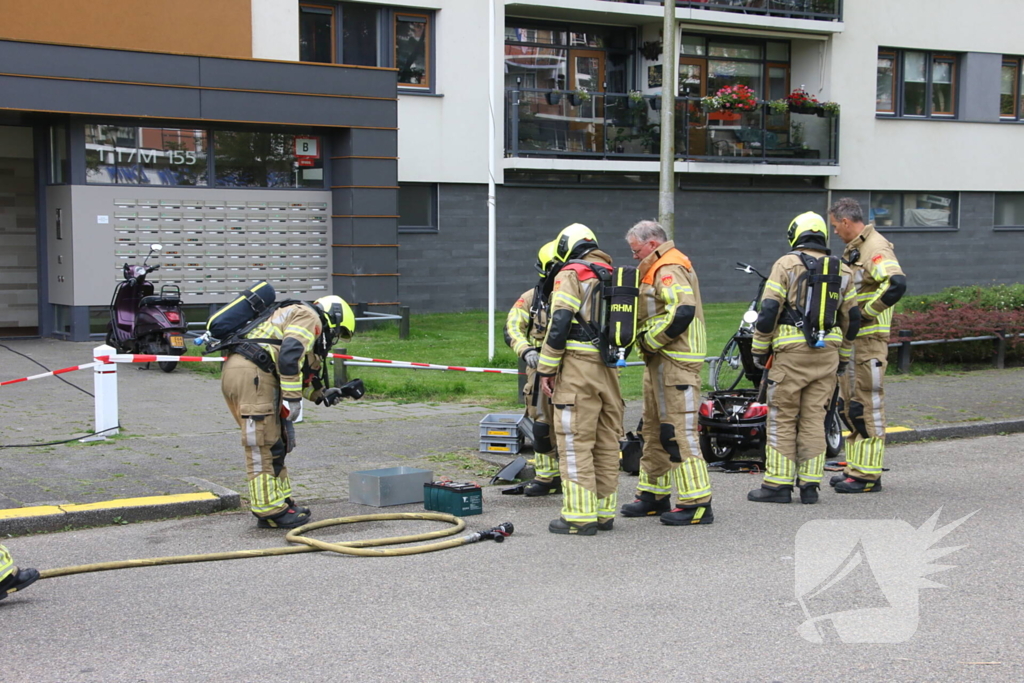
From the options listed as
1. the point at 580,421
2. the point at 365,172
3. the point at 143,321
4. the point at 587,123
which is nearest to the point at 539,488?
the point at 580,421

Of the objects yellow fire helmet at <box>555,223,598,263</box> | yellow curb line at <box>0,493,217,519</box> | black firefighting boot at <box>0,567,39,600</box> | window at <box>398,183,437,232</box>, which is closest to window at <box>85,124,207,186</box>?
window at <box>398,183,437,232</box>

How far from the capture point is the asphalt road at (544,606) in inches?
188

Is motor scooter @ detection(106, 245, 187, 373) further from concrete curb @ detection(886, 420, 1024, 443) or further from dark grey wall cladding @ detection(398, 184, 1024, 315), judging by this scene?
concrete curb @ detection(886, 420, 1024, 443)

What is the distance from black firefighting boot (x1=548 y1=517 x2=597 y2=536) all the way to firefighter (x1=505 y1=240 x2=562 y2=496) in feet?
3.21

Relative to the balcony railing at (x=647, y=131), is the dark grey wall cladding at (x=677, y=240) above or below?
below

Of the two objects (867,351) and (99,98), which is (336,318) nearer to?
(867,351)

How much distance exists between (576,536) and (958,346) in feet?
34.2

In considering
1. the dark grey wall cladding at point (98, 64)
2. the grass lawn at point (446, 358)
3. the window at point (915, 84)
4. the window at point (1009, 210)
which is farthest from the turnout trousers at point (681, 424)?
the window at point (1009, 210)

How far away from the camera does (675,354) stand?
7.44 metres

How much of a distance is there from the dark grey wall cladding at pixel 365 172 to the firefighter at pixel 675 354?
12422 mm

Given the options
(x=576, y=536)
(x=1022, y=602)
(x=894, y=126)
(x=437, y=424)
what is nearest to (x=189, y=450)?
(x=437, y=424)

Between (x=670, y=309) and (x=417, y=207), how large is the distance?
15722 mm

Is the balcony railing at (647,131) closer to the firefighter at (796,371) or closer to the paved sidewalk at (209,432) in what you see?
the paved sidewalk at (209,432)

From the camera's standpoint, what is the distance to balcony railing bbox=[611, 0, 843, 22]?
24.8 m
